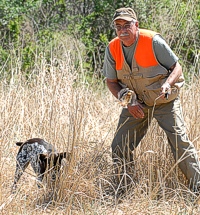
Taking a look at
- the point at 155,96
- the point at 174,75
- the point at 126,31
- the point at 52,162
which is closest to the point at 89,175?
the point at 52,162

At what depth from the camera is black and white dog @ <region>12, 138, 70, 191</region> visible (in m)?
5.18

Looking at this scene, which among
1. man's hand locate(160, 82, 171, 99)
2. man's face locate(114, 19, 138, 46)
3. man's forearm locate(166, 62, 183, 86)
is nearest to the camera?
man's hand locate(160, 82, 171, 99)

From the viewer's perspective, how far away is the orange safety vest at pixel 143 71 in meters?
5.00

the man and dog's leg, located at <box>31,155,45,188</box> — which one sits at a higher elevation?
the man

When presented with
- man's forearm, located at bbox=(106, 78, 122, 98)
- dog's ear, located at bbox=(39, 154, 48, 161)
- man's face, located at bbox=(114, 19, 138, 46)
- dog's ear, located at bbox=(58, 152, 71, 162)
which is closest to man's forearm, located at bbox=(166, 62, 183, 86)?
man's face, located at bbox=(114, 19, 138, 46)

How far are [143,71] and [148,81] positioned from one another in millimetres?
106

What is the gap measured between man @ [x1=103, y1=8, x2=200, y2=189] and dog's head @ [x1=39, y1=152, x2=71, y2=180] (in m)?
0.60

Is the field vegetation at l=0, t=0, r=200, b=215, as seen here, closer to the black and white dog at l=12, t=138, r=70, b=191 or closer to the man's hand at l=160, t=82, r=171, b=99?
the black and white dog at l=12, t=138, r=70, b=191

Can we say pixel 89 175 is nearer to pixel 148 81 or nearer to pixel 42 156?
pixel 42 156

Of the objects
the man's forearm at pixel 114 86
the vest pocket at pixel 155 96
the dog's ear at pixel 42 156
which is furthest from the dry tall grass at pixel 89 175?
the vest pocket at pixel 155 96

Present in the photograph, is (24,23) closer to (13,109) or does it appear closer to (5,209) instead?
(13,109)

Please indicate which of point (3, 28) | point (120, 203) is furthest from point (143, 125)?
point (3, 28)

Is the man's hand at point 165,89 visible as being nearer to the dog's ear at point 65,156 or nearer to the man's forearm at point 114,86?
the man's forearm at point 114,86

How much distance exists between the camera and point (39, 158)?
531 centimetres
